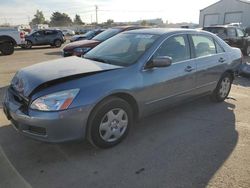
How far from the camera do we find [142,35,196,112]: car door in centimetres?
414

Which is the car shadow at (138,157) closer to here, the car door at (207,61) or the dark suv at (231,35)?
the car door at (207,61)

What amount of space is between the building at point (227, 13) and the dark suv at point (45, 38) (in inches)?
1005

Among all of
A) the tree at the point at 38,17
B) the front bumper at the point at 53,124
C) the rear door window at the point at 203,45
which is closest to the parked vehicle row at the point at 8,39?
the rear door window at the point at 203,45

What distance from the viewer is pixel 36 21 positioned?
4035 inches

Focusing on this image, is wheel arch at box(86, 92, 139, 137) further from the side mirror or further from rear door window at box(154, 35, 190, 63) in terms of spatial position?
rear door window at box(154, 35, 190, 63)

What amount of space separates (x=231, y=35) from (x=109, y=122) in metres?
12.5

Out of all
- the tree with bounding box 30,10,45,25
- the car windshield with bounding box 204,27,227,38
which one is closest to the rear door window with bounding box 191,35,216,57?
the car windshield with bounding box 204,27,227,38

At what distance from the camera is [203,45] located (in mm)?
5266

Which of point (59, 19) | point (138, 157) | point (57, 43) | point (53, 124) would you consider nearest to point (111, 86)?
point (53, 124)

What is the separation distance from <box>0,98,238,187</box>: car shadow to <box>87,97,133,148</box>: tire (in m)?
0.15

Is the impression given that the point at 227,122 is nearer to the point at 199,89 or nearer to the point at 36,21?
Result: the point at 199,89

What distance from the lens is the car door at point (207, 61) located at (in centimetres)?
503

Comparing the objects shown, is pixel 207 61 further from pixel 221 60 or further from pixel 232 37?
pixel 232 37

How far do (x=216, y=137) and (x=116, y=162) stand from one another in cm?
171
